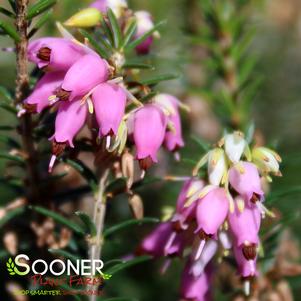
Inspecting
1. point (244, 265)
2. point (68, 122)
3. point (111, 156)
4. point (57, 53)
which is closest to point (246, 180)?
point (244, 265)

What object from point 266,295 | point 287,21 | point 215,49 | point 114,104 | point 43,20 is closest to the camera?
point 114,104

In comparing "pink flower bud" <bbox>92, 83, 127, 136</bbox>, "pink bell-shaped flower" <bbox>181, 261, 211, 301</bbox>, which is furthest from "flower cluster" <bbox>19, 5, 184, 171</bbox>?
"pink bell-shaped flower" <bbox>181, 261, 211, 301</bbox>

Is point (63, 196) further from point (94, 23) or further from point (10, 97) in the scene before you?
point (94, 23)

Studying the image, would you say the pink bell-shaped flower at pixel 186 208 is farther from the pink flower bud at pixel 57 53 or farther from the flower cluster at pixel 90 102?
the pink flower bud at pixel 57 53

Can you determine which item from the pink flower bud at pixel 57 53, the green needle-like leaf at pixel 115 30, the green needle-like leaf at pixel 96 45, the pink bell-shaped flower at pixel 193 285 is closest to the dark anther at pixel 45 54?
the pink flower bud at pixel 57 53

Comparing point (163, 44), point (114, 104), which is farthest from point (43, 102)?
point (163, 44)

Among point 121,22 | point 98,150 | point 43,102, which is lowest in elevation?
point 98,150
